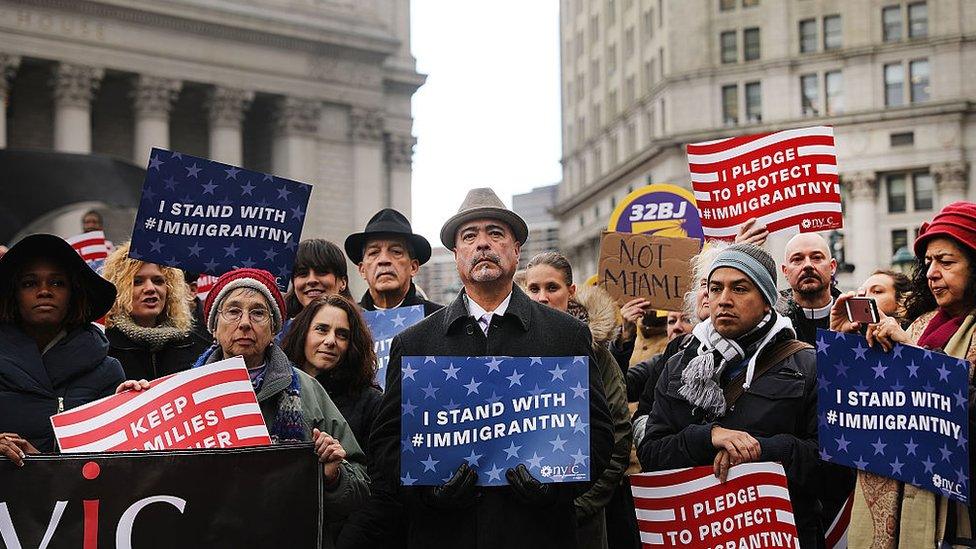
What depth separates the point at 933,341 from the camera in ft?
18.1

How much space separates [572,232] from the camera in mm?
86500

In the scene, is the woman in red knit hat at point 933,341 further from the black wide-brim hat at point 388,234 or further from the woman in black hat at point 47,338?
the black wide-brim hat at point 388,234

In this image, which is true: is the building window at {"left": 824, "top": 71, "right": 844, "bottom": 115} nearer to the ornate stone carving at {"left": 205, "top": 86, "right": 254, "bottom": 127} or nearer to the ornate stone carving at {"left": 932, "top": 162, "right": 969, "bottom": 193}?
the ornate stone carving at {"left": 932, "top": 162, "right": 969, "bottom": 193}

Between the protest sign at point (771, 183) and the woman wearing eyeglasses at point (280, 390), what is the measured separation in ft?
12.8

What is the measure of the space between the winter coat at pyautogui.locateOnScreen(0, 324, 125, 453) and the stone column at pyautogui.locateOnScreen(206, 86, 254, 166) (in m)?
36.7

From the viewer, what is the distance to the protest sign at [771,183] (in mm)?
8711

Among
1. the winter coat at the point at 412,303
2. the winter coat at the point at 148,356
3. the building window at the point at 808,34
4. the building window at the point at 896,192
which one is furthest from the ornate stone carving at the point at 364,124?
the winter coat at the point at 148,356

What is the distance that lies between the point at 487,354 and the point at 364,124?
129 ft

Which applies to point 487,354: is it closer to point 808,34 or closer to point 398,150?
point 398,150

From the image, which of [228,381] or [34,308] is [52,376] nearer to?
[34,308]

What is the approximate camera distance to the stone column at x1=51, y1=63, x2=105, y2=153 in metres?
38.1

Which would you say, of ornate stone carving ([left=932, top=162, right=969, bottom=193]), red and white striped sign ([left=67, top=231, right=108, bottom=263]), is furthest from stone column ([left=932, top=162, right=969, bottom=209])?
red and white striped sign ([left=67, top=231, right=108, bottom=263])

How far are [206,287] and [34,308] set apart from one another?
5.15 meters

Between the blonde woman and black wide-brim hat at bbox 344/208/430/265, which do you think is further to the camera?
black wide-brim hat at bbox 344/208/430/265
